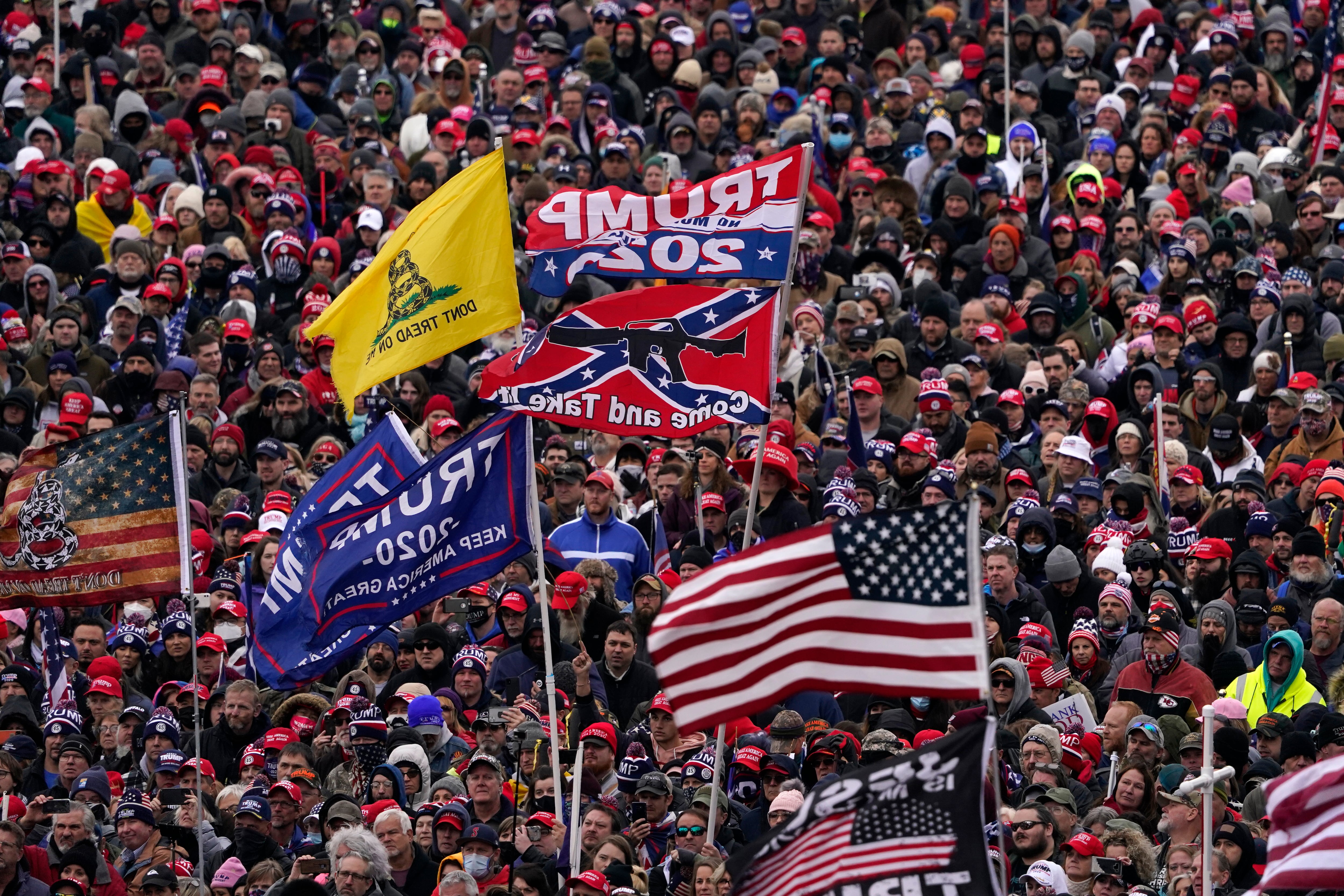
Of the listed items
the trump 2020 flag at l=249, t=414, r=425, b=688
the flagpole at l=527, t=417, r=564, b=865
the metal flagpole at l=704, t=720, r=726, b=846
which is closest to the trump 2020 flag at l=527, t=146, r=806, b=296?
the flagpole at l=527, t=417, r=564, b=865

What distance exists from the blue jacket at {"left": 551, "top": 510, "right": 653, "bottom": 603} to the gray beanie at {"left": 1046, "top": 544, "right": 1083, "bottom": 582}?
119 inches

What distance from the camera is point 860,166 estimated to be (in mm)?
26516

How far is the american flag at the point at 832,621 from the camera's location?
37.0 feet

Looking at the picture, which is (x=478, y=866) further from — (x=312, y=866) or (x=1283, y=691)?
(x=1283, y=691)

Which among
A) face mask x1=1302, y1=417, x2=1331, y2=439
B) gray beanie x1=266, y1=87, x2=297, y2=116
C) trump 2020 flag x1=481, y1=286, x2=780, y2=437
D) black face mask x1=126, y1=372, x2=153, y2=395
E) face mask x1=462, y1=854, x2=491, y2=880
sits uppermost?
trump 2020 flag x1=481, y1=286, x2=780, y2=437

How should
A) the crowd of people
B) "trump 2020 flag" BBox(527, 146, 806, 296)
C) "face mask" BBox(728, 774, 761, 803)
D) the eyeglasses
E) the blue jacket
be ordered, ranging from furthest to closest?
the blue jacket, "face mask" BBox(728, 774, 761, 803), the crowd of people, the eyeglasses, "trump 2020 flag" BBox(527, 146, 806, 296)

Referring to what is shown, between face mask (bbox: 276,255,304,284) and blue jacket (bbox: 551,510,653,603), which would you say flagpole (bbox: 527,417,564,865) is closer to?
blue jacket (bbox: 551,510,653,603)

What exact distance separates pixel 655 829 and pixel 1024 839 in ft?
8.02

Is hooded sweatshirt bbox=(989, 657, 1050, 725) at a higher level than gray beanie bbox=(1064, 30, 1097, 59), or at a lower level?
lower

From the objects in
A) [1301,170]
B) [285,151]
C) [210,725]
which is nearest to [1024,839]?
[210,725]

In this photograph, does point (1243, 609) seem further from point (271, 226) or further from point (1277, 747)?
point (271, 226)

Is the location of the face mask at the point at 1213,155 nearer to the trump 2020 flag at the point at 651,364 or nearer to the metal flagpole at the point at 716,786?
the trump 2020 flag at the point at 651,364

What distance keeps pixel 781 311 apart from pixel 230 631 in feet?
24.0

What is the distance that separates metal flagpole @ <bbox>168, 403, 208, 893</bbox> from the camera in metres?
15.4
